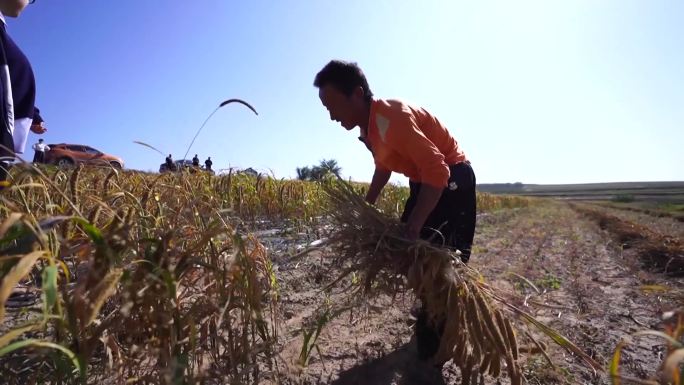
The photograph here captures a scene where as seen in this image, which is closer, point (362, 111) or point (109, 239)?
point (109, 239)

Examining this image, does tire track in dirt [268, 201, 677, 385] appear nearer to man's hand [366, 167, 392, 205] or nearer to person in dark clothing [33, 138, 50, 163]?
man's hand [366, 167, 392, 205]

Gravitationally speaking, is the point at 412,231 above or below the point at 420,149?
below

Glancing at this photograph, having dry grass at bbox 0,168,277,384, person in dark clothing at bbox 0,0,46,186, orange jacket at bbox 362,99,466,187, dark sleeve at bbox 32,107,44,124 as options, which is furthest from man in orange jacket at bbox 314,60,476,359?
dark sleeve at bbox 32,107,44,124

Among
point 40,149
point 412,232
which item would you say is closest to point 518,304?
point 412,232

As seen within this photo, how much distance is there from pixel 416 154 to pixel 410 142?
56 millimetres

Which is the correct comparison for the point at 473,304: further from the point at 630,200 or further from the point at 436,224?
the point at 630,200

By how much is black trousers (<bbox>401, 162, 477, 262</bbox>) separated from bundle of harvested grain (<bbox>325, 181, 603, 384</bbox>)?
10.5 inches

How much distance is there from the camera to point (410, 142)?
5.27ft

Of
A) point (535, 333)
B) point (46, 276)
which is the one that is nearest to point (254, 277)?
point (46, 276)

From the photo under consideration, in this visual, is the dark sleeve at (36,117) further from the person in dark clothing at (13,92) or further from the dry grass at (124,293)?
the dry grass at (124,293)

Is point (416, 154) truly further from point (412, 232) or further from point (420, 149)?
point (412, 232)

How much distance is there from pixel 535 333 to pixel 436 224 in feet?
3.18

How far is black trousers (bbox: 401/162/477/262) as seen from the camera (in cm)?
195

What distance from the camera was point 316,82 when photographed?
184 cm
